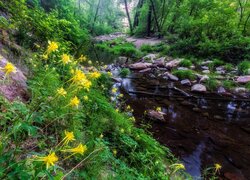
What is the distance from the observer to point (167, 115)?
594 cm

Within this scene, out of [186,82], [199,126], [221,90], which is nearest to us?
[199,126]

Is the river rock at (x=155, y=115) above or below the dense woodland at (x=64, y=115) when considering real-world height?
below

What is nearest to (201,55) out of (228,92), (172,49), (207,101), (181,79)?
(172,49)

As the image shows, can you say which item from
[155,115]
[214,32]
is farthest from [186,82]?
[214,32]

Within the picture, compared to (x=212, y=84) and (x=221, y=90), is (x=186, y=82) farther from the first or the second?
(x=221, y=90)

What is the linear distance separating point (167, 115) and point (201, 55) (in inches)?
357

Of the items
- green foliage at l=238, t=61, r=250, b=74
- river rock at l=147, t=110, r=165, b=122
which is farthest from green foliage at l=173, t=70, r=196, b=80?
river rock at l=147, t=110, r=165, b=122

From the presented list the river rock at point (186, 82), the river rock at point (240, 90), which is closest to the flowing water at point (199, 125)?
the river rock at point (186, 82)

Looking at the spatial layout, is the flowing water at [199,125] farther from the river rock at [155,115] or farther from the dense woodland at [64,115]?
the dense woodland at [64,115]

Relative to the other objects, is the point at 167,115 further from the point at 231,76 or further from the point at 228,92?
the point at 231,76

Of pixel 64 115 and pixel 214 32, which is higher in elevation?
pixel 64 115

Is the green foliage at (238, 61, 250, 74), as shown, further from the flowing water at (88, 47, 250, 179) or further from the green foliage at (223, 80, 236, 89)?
the flowing water at (88, 47, 250, 179)

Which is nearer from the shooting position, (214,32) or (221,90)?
(221,90)

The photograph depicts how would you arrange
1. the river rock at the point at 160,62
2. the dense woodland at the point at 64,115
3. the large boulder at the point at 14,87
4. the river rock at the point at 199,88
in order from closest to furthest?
1. the dense woodland at the point at 64,115
2. the large boulder at the point at 14,87
3. the river rock at the point at 199,88
4. the river rock at the point at 160,62
